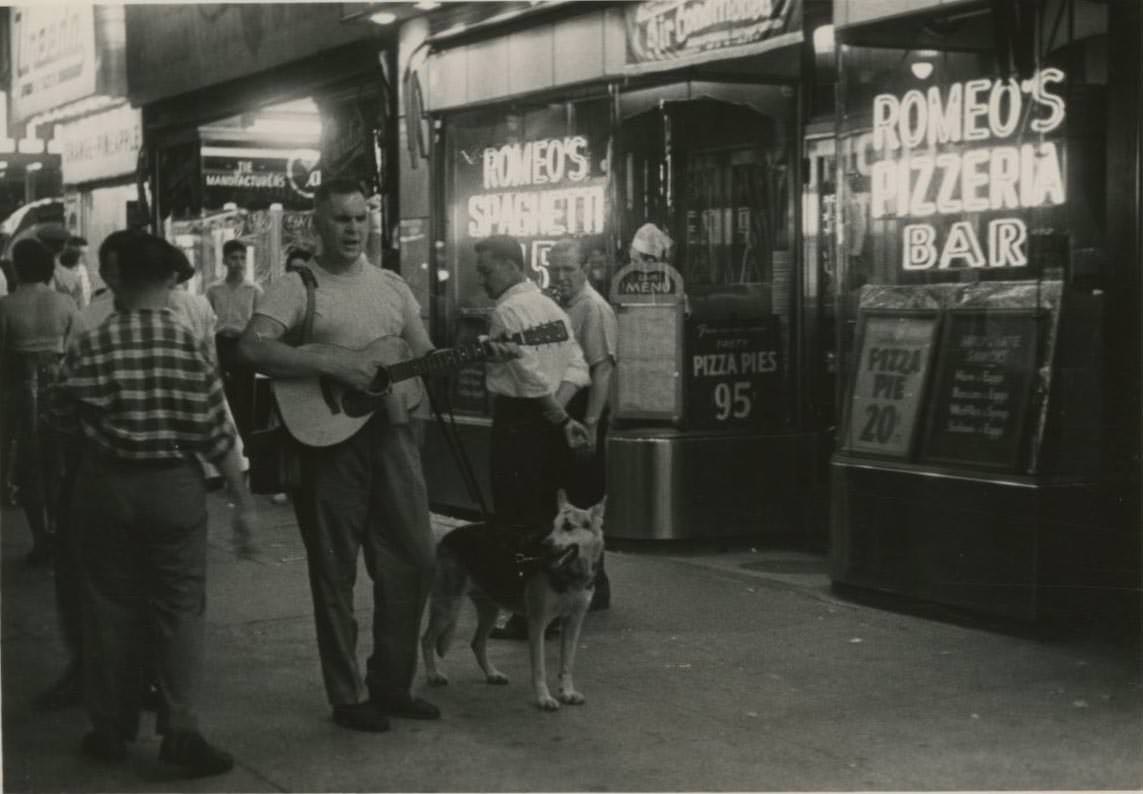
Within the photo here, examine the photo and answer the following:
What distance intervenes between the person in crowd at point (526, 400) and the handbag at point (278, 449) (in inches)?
47.0

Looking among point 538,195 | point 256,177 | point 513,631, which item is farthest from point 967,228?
point 256,177

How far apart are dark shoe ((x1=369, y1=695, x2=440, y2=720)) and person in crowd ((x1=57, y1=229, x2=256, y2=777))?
765mm

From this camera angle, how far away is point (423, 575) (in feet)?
19.2

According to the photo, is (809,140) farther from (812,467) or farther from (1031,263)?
(1031,263)

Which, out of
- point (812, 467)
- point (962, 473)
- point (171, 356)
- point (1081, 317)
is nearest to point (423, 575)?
point (171, 356)

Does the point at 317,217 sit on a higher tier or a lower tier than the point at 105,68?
lower

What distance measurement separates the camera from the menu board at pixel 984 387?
717 centimetres

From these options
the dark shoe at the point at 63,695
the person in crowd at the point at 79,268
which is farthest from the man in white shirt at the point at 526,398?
the person in crowd at the point at 79,268

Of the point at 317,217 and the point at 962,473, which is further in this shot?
the point at 962,473

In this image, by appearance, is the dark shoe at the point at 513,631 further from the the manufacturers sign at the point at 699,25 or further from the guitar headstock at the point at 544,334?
the the manufacturers sign at the point at 699,25

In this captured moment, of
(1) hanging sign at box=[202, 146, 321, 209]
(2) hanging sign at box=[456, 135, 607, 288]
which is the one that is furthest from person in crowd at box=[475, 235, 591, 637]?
(1) hanging sign at box=[202, 146, 321, 209]

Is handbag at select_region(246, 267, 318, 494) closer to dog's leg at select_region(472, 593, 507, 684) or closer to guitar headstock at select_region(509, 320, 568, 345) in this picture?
guitar headstock at select_region(509, 320, 568, 345)

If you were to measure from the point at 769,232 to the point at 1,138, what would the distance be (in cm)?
975

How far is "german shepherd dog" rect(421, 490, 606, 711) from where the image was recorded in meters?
5.97
